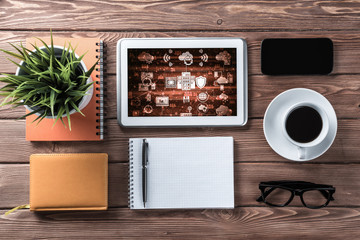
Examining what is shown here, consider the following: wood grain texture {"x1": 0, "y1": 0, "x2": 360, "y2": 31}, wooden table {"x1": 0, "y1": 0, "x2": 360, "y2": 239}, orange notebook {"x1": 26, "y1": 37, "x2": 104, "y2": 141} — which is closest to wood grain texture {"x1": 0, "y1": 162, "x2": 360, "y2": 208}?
wooden table {"x1": 0, "y1": 0, "x2": 360, "y2": 239}

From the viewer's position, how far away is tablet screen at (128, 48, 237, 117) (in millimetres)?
779

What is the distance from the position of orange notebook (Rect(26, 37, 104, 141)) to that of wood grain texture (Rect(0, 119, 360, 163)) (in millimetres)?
27

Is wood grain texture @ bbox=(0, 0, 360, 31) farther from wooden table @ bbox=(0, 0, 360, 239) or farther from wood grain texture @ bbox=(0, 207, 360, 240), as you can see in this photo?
wood grain texture @ bbox=(0, 207, 360, 240)

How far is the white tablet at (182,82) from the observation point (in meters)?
0.78

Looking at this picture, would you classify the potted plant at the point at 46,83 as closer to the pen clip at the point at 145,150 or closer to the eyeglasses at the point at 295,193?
the pen clip at the point at 145,150

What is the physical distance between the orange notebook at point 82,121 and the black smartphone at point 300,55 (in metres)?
0.46

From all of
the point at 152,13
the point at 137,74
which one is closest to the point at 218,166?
the point at 137,74

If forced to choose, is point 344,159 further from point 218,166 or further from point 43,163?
point 43,163

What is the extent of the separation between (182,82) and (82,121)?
0.29 m

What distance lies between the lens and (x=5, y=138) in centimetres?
78

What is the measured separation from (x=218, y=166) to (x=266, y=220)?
0.67 feet

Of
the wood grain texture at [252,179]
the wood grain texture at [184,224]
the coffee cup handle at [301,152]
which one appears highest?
the coffee cup handle at [301,152]

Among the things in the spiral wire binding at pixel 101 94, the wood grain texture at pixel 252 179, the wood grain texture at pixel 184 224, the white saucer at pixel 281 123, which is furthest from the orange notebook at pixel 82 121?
the white saucer at pixel 281 123

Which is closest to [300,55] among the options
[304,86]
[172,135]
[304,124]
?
[304,86]
